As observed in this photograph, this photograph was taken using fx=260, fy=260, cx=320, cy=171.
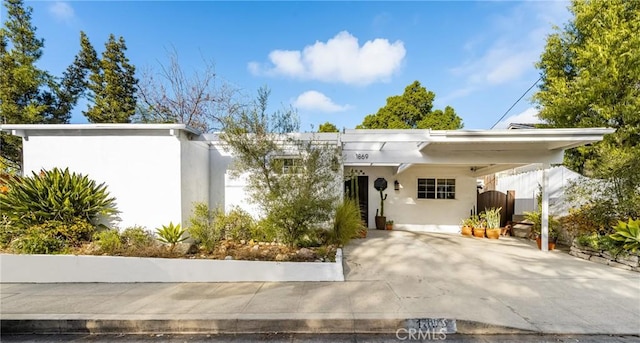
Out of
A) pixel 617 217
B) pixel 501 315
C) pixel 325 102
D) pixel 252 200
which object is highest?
pixel 325 102

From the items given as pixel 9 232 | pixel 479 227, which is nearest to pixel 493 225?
pixel 479 227

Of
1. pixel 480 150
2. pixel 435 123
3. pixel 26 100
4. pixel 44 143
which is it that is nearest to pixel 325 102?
pixel 435 123

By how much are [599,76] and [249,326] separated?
12924 millimetres

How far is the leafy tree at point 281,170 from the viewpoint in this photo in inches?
212

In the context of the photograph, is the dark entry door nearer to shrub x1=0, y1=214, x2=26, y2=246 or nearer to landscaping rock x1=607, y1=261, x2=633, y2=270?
landscaping rock x1=607, y1=261, x2=633, y2=270

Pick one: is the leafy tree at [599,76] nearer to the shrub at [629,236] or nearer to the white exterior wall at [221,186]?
the shrub at [629,236]

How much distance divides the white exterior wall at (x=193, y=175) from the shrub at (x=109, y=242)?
4.03ft

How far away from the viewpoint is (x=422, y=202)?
10344 millimetres

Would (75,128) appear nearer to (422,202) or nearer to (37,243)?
(37,243)

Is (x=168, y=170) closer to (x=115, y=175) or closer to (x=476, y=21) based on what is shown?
(x=115, y=175)

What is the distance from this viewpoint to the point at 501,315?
3.35m

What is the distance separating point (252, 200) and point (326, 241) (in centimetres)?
211

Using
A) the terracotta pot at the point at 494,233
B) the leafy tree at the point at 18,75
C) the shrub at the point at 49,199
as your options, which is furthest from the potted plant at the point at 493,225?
the leafy tree at the point at 18,75

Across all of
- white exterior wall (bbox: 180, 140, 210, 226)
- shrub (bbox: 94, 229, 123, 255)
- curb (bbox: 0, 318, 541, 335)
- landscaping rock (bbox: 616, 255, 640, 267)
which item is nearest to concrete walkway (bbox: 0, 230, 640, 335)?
curb (bbox: 0, 318, 541, 335)
